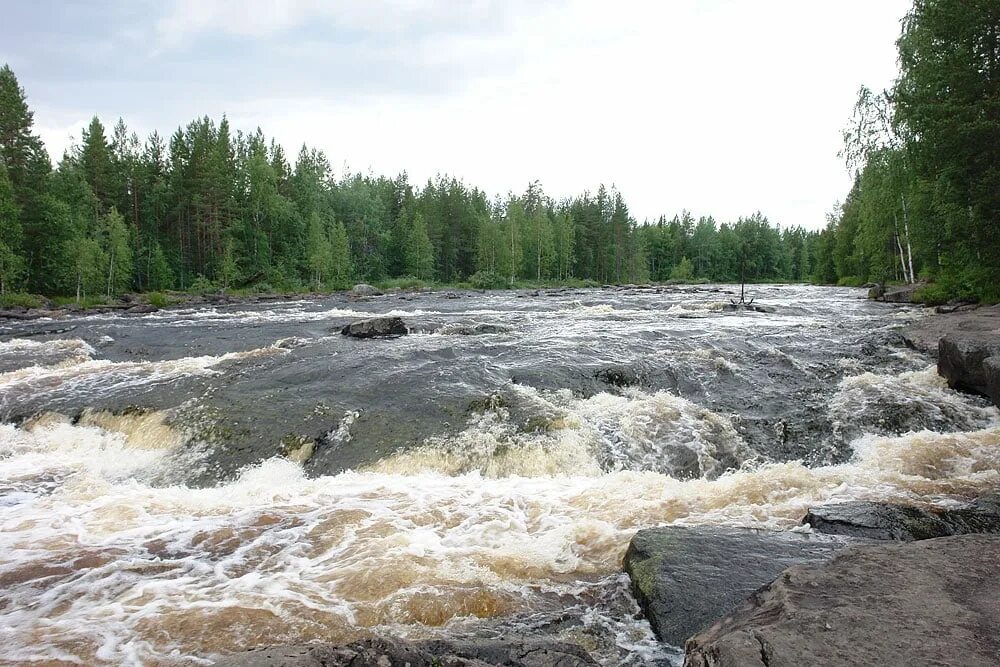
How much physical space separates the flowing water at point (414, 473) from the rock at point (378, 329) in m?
2.42

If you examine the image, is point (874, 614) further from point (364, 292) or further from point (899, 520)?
point (364, 292)

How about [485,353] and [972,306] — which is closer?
[485,353]

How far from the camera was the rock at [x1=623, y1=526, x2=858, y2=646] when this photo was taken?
14.2ft

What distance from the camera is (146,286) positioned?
53.8 metres

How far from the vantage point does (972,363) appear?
10.8 metres

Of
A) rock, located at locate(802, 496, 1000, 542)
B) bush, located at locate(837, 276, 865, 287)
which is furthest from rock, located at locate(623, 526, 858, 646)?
bush, located at locate(837, 276, 865, 287)

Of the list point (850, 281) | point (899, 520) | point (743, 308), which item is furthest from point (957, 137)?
point (850, 281)

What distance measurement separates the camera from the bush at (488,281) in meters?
70.9

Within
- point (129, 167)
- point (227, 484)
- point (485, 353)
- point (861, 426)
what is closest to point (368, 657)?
point (227, 484)

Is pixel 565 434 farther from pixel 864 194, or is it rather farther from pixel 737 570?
pixel 864 194

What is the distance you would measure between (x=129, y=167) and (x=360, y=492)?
225 ft

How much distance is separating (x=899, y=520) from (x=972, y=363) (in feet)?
23.9

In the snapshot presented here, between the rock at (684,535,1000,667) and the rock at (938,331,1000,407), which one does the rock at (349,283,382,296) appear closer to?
the rock at (938,331,1000,407)

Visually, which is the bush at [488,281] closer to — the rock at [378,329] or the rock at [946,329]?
the rock at [378,329]
